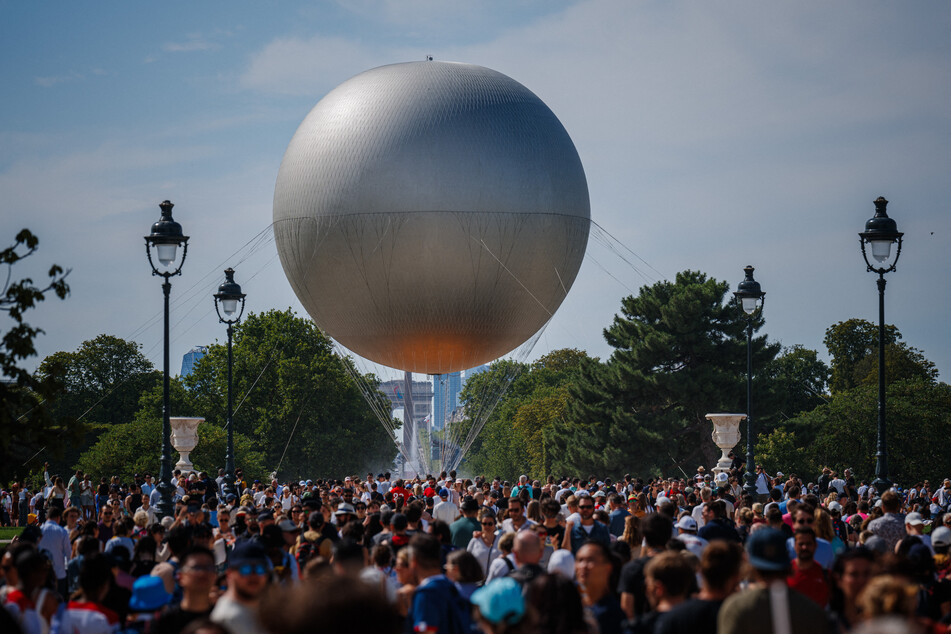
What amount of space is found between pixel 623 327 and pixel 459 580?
57.9 m

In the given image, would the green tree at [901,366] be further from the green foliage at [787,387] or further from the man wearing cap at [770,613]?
the man wearing cap at [770,613]

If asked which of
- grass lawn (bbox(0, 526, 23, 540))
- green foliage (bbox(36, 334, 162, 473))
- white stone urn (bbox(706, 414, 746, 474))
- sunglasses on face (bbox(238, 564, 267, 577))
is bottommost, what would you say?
grass lawn (bbox(0, 526, 23, 540))

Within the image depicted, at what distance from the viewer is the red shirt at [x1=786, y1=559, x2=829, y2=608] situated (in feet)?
27.7

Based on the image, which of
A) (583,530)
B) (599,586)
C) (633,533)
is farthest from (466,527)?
(599,586)

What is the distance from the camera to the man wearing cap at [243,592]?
20.1 feet

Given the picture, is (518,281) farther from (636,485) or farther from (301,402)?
(301,402)

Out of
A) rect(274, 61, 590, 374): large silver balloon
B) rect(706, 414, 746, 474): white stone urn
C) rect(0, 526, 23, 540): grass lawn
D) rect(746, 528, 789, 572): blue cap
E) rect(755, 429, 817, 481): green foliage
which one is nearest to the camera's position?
rect(746, 528, 789, 572): blue cap

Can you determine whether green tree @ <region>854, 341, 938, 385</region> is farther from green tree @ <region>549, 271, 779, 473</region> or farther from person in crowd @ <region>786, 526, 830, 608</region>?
person in crowd @ <region>786, 526, 830, 608</region>

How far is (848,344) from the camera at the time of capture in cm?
9594

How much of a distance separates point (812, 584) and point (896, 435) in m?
44.4

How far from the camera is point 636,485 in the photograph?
2538 cm

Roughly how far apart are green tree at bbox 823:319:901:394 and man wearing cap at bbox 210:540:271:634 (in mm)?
92277

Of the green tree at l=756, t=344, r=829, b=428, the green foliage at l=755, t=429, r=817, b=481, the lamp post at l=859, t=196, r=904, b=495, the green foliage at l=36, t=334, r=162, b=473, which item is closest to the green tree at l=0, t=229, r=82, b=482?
the lamp post at l=859, t=196, r=904, b=495

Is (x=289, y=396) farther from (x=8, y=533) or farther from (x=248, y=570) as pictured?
(x=248, y=570)
